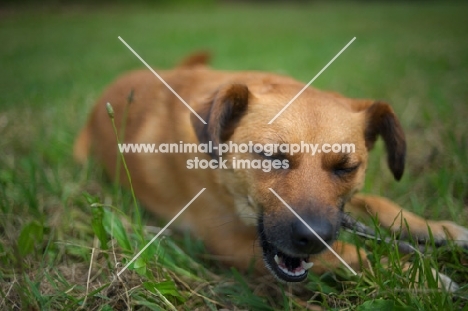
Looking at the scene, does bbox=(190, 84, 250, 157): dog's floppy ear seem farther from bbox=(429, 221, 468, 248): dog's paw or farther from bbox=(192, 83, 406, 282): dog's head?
bbox=(429, 221, 468, 248): dog's paw

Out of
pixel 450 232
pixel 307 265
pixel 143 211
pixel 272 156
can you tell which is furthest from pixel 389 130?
pixel 143 211

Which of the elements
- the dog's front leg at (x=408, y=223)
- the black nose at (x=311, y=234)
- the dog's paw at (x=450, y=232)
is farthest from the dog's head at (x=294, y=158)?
the dog's paw at (x=450, y=232)

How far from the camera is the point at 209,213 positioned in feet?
8.60

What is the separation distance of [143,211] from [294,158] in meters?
1.38

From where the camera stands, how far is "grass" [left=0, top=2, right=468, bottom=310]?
198 centimetres

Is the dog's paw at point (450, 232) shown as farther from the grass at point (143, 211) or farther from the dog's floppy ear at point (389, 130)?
the dog's floppy ear at point (389, 130)

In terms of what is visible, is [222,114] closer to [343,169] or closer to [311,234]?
[343,169]

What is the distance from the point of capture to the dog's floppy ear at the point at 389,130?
7.99 ft

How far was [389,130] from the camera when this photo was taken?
2.47 metres

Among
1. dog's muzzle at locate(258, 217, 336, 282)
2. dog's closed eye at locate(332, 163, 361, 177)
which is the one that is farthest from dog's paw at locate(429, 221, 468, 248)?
dog's muzzle at locate(258, 217, 336, 282)

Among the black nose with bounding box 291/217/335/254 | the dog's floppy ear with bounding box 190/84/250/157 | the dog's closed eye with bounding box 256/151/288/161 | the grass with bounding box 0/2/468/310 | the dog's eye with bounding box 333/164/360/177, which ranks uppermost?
the dog's floppy ear with bounding box 190/84/250/157

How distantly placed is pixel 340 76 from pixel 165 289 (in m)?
4.68

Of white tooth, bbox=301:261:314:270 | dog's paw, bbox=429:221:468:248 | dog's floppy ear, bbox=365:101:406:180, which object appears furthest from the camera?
dog's floppy ear, bbox=365:101:406:180

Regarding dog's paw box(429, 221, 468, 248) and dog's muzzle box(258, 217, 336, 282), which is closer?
dog's muzzle box(258, 217, 336, 282)
